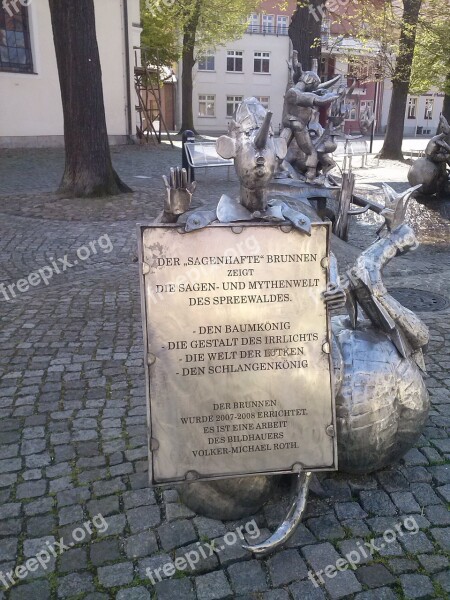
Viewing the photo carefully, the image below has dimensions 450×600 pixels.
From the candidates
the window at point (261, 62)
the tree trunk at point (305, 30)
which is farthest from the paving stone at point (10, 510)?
the window at point (261, 62)

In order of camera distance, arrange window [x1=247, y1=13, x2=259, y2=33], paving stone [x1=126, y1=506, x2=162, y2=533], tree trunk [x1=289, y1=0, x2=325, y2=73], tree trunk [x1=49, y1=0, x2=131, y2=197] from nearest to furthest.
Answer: paving stone [x1=126, y1=506, x2=162, y2=533] < tree trunk [x1=49, y1=0, x2=131, y2=197] < tree trunk [x1=289, y1=0, x2=325, y2=73] < window [x1=247, y1=13, x2=259, y2=33]

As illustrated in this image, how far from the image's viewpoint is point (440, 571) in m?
2.83

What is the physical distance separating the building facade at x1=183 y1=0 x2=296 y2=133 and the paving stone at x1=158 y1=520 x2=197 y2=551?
4311cm

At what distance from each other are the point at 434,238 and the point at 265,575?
8.50m

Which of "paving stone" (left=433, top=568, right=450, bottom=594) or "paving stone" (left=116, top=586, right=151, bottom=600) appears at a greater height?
"paving stone" (left=116, top=586, right=151, bottom=600)

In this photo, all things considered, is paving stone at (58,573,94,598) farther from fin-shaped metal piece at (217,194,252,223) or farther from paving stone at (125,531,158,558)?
fin-shaped metal piece at (217,194,252,223)

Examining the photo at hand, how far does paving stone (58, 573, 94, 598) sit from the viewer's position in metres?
2.72

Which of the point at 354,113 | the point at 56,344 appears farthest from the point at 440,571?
the point at 354,113

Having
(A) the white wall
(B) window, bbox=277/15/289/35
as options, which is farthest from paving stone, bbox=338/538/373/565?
(B) window, bbox=277/15/289/35

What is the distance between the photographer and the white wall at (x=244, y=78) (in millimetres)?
44000

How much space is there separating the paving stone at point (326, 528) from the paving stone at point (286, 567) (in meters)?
0.20

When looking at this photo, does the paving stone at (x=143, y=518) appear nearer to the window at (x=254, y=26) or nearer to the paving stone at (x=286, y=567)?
the paving stone at (x=286, y=567)

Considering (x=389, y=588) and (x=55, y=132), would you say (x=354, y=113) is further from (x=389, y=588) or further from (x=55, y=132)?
(x=389, y=588)

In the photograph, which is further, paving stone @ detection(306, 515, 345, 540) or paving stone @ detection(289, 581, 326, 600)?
paving stone @ detection(306, 515, 345, 540)
